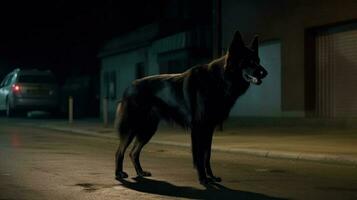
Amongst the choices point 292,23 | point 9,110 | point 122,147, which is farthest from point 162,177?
point 9,110

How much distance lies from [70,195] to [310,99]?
49.4 feet

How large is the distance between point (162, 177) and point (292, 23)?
13608mm

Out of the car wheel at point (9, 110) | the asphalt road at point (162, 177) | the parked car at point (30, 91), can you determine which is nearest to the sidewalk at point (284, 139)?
the asphalt road at point (162, 177)

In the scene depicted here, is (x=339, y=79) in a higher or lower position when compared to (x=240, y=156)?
higher

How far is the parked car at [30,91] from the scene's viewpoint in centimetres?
3139

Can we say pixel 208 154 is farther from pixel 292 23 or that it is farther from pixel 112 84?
pixel 112 84

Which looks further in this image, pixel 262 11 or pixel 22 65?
pixel 22 65

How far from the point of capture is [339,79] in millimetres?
21859

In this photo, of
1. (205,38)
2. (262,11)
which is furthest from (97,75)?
(262,11)

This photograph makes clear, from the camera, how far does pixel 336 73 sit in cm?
2195

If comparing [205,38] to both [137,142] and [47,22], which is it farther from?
[47,22]

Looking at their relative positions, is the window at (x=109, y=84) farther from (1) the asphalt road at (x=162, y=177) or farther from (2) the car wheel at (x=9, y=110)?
(1) the asphalt road at (x=162, y=177)

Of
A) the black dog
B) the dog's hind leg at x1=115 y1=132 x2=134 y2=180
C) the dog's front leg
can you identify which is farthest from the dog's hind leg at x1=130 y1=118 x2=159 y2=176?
the dog's front leg

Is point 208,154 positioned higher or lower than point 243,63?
lower
